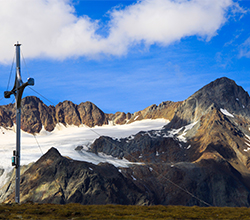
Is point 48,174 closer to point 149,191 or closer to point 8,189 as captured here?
point 8,189

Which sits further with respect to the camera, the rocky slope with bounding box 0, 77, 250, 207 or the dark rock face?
the rocky slope with bounding box 0, 77, 250, 207

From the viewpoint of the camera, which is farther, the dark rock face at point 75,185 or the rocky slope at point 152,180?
the rocky slope at point 152,180

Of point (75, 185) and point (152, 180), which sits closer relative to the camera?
point (75, 185)

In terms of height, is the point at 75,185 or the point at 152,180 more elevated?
the point at 75,185

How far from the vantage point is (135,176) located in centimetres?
15038

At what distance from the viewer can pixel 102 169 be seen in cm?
13950

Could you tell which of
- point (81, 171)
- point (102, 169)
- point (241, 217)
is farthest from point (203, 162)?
point (241, 217)

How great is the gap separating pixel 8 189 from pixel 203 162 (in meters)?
89.3

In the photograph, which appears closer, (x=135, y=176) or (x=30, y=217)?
(x=30, y=217)

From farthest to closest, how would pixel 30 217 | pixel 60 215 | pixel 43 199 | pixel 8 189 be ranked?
pixel 8 189
pixel 43 199
pixel 60 215
pixel 30 217

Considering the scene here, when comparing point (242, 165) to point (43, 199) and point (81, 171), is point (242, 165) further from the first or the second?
point (43, 199)

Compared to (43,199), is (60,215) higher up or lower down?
higher up

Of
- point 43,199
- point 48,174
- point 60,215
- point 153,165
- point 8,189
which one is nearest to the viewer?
point 60,215

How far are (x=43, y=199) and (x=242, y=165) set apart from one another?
321 ft
